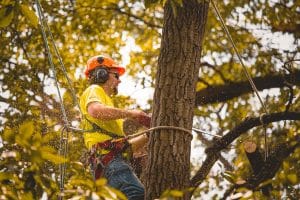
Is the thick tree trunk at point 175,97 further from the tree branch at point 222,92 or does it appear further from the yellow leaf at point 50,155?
the tree branch at point 222,92

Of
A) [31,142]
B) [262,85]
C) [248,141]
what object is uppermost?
[262,85]

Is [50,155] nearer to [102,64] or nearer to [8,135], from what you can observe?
[8,135]

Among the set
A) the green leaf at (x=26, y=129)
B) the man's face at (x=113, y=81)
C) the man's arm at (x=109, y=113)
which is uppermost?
the man's face at (x=113, y=81)

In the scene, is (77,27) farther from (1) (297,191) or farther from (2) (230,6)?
(1) (297,191)

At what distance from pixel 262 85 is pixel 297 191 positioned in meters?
5.84

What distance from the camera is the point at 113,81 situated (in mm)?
3881

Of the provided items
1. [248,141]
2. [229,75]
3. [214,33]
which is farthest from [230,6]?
[248,141]

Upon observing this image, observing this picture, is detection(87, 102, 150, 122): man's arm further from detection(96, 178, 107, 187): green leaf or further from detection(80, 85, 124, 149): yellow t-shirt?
detection(96, 178, 107, 187): green leaf

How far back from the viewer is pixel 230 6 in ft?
24.4

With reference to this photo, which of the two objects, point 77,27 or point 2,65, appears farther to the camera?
point 77,27

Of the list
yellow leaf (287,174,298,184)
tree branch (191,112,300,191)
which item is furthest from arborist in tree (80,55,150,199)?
yellow leaf (287,174,298,184)

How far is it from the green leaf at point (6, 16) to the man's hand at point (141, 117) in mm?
1507

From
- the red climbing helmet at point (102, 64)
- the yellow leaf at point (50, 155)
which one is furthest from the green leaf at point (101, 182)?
the red climbing helmet at point (102, 64)

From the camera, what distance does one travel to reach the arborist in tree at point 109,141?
3098mm
